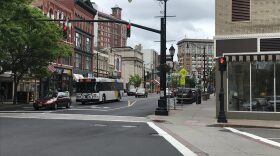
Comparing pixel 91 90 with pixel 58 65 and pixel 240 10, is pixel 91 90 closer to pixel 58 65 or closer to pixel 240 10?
pixel 240 10

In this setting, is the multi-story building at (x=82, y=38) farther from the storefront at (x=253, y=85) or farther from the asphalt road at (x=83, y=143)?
the asphalt road at (x=83, y=143)

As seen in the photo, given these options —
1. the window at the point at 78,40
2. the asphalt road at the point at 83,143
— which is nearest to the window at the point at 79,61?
the window at the point at 78,40

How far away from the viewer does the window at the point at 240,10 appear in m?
27.5

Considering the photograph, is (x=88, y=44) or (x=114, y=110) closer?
(x=114, y=110)

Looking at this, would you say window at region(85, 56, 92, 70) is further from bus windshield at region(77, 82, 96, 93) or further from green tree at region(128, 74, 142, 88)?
green tree at region(128, 74, 142, 88)

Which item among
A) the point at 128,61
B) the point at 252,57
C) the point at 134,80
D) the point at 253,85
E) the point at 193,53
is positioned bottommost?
the point at 253,85

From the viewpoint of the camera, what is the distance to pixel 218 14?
28094 mm

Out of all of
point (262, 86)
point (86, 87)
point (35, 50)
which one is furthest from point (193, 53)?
point (262, 86)

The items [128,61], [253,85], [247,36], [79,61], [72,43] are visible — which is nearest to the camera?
[253,85]

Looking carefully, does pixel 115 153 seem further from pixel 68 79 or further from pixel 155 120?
pixel 68 79

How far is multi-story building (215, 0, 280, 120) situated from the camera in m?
26.3

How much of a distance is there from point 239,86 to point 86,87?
939 inches

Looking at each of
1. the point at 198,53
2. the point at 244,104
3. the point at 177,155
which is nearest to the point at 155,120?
the point at 244,104

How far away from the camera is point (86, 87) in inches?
1892
